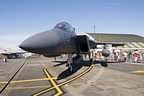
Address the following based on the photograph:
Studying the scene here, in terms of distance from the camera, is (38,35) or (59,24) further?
(59,24)

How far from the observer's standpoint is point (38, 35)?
23.9ft

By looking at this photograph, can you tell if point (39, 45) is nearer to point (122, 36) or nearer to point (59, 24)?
point (59, 24)

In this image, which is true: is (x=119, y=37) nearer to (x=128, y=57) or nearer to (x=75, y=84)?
(x=128, y=57)

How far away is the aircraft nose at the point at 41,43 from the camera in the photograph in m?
6.61

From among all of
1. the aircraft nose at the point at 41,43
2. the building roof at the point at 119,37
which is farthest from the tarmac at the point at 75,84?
the building roof at the point at 119,37

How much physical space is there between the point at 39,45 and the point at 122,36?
340ft

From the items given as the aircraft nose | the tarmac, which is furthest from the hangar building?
the aircraft nose

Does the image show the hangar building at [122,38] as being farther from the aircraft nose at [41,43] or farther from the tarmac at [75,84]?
the aircraft nose at [41,43]

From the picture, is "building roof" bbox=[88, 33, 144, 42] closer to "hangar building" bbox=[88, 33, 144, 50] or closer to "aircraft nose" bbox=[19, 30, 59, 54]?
"hangar building" bbox=[88, 33, 144, 50]

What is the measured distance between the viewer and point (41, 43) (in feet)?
22.7

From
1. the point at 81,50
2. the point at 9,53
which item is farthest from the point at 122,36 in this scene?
the point at 81,50

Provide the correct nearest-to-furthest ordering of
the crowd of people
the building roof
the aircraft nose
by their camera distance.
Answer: the aircraft nose, the crowd of people, the building roof

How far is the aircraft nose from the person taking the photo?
21.7 ft

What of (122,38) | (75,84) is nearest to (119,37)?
(122,38)
